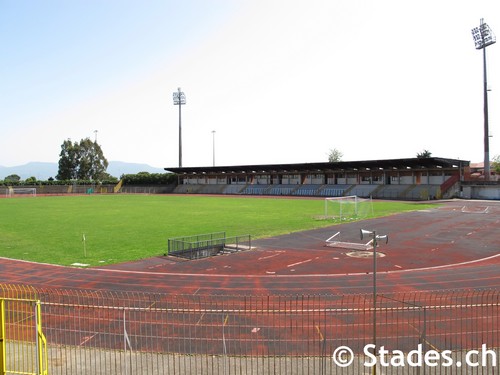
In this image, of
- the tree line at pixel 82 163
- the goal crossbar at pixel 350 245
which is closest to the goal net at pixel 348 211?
the goal crossbar at pixel 350 245

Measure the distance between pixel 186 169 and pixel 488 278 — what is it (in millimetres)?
104323

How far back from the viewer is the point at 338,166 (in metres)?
90.8

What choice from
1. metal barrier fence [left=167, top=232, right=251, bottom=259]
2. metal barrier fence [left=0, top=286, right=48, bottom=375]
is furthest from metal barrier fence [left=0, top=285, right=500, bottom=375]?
metal barrier fence [left=167, top=232, right=251, bottom=259]

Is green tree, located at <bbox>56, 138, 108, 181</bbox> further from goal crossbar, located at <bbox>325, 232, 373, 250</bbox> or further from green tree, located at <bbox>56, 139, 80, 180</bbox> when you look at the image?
goal crossbar, located at <bbox>325, 232, 373, 250</bbox>

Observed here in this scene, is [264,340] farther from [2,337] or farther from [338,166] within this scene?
[338,166]

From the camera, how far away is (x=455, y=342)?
11.4 m

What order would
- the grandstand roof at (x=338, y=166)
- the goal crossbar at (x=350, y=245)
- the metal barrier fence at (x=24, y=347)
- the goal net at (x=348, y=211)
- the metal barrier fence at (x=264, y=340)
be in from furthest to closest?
the grandstand roof at (x=338, y=166), the goal net at (x=348, y=211), the goal crossbar at (x=350, y=245), the metal barrier fence at (x=264, y=340), the metal barrier fence at (x=24, y=347)

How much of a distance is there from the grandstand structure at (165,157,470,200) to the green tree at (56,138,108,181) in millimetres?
35571

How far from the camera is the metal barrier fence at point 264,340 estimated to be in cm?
988

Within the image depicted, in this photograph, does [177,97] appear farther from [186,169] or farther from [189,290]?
[189,290]

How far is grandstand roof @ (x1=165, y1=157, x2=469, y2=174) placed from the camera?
76688 millimetres

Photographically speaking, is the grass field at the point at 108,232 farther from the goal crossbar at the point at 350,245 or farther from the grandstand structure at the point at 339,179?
the grandstand structure at the point at 339,179

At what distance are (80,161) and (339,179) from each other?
90454 millimetres

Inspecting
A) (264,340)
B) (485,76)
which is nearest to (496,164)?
(485,76)
